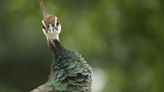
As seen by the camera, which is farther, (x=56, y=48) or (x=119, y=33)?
(x=119, y=33)

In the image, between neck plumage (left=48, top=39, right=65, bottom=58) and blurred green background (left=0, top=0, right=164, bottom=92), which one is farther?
blurred green background (left=0, top=0, right=164, bottom=92)

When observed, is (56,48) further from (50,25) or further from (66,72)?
(50,25)

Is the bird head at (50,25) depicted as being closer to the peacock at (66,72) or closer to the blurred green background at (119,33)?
the peacock at (66,72)

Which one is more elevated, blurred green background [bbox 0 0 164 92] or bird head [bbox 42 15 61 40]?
blurred green background [bbox 0 0 164 92]

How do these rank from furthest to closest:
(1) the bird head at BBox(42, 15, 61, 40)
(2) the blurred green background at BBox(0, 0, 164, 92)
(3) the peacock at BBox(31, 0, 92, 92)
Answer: (2) the blurred green background at BBox(0, 0, 164, 92) < (3) the peacock at BBox(31, 0, 92, 92) < (1) the bird head at BBox(42, 15, 61, 40)

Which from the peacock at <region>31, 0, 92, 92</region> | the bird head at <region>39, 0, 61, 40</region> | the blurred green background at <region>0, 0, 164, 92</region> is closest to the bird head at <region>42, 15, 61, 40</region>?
the bird head at <region>39, 0, 61, 40</region>

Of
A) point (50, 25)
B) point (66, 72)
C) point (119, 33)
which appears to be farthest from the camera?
point (119, 33)

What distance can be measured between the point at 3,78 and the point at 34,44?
72 centimetres

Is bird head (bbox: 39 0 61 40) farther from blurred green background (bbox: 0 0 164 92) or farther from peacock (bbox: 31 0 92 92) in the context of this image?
blurred green background (bbox: 0 0 164 92)

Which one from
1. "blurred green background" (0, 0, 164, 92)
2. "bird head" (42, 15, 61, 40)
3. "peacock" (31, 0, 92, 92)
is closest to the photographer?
"bird head" (42, 15, 61, 40)

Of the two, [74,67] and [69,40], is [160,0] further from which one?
[74,67]

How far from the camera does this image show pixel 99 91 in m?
8.88

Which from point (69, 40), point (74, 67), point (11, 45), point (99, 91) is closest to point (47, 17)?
point (74, 67)

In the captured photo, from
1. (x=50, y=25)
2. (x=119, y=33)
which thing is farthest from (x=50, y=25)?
(x=119, y=33)
